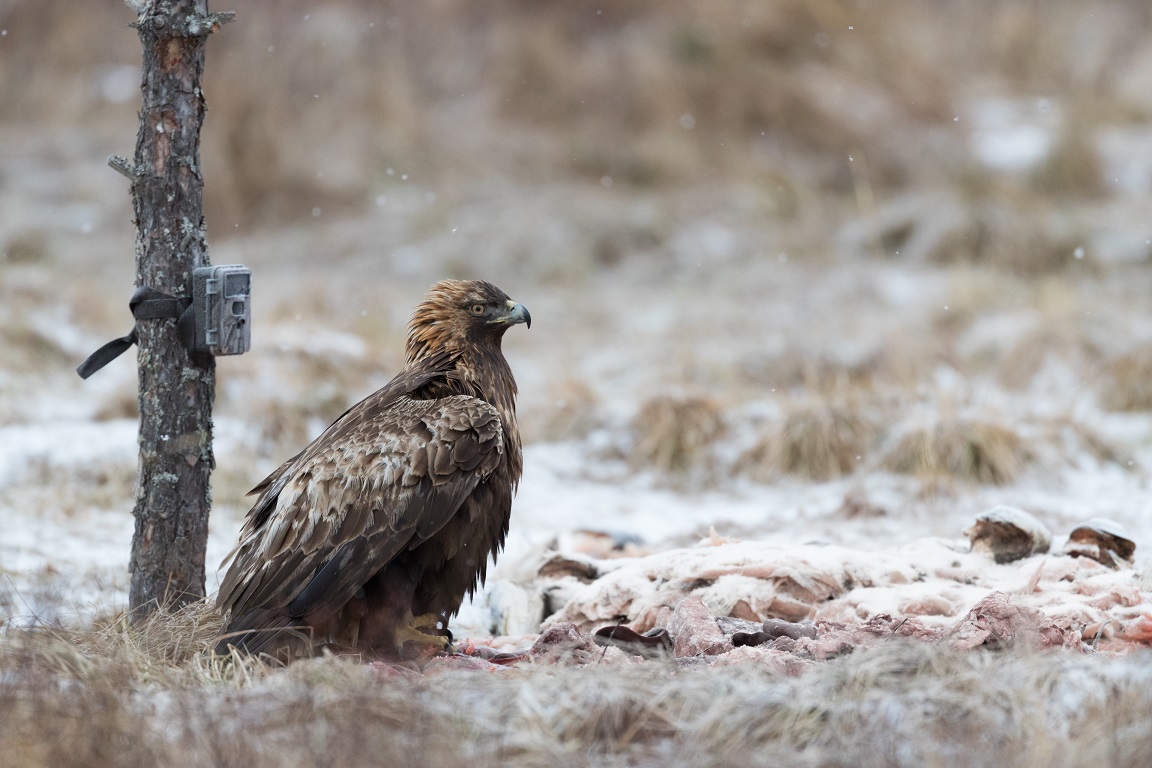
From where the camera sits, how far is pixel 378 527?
3.80 meters

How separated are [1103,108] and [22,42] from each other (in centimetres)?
1178

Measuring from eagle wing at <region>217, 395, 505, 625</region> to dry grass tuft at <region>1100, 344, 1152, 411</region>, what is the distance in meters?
5.22

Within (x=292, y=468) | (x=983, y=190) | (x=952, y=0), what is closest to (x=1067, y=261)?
(x=983, y=190)

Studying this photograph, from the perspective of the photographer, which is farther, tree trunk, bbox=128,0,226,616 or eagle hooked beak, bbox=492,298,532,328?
eagle hooked beak, bbox=492,298,532,328

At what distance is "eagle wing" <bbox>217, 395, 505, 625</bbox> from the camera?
148 inches

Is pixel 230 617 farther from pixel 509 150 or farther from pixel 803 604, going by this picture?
pixel 509 150

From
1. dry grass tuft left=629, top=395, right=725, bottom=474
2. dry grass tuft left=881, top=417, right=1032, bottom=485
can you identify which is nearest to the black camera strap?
dry grass tuft left=629, top=395, right=725, bottom=474

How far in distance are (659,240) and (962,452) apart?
535 cm

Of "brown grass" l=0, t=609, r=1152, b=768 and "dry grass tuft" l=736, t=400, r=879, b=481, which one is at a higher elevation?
"dry grass tuft" l=736, t=400, r=879, b=481

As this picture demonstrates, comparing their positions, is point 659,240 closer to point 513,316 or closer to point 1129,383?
point 1129,383

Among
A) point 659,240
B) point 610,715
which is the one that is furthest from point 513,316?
point 659,240

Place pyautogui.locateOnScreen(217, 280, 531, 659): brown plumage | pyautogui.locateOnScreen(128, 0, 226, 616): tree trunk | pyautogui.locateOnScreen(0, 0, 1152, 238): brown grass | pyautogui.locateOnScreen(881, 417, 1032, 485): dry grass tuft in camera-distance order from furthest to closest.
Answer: pyautogui.locateOnScreen(0, 0, 1152, 238): brown grass
pyautogui.locateOnScreen(881, 417, 1032, 485): dry grass tuft
pyautogui.locateOnScreen(128, 0, 226, 616): tree trunk
pyautogui.locateOnScreen(217, 280, 531, 659): brown plumage

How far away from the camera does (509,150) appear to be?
44.0 feet

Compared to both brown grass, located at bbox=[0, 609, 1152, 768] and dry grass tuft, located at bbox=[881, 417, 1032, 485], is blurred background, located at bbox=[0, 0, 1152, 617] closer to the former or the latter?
dry grass tuft, located at bbox=[881, 417, 1032, 485]
